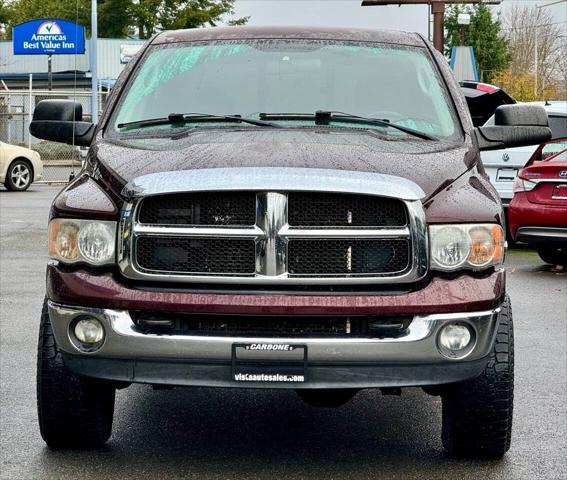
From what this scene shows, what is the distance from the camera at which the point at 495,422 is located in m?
5.21

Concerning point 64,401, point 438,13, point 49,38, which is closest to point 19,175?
point 438,13

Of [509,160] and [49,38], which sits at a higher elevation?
[509,160]

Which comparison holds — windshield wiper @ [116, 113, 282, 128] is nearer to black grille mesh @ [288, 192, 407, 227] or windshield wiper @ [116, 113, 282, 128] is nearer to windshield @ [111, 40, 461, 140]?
windshield @ [111, 40, 461, 140]

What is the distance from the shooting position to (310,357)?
4699mm

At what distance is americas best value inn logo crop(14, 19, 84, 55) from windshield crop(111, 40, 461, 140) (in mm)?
44779

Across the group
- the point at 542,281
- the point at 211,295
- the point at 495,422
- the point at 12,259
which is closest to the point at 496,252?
the point at 495,422

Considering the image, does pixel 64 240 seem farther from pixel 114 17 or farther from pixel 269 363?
pixel 114 17

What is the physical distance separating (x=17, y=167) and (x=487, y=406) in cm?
2248

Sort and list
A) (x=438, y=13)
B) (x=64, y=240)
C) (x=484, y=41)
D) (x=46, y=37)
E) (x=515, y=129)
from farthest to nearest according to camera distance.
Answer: (x=484, y=41) → (x=46, y=37) → (x=438, y=13) → (x=515, y=129) → (x=64, y=240)

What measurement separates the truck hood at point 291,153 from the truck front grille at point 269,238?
0.17m

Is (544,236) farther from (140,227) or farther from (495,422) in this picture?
(140,227)

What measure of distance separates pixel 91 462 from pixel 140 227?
1200mm

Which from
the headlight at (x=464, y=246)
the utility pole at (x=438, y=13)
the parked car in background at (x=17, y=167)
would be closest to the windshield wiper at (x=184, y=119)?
the headlight at (x=464, y=246)

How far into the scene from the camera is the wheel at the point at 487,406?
514 cm
